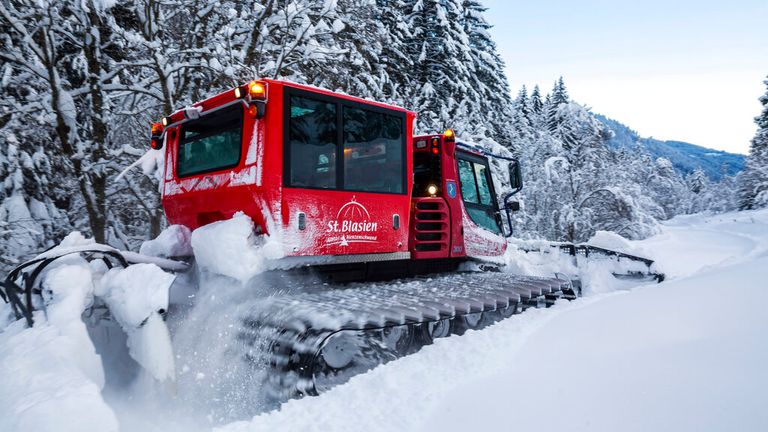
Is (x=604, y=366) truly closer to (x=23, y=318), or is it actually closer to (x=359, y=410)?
(x=359, y=410)

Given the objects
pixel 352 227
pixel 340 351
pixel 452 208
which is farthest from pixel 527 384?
pixel 452 208

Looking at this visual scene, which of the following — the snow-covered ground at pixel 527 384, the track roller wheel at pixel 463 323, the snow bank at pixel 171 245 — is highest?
the snow bank at pixel 171 245

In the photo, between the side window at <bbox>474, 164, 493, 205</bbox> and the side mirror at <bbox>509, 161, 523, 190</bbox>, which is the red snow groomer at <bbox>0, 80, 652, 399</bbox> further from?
the side mirror at <bbox>509, 161, 523, 190</bbox>

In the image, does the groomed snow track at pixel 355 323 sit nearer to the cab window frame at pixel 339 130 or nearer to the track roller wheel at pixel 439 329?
the track roller wheel at pixel 439 329

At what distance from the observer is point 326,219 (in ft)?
14.2

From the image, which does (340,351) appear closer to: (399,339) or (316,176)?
(399,339)

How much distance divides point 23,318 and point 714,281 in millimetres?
5909

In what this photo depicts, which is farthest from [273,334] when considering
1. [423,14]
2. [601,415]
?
[423,14]

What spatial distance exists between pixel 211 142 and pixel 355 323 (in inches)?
98.6

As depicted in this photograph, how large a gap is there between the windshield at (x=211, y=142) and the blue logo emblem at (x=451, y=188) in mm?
2661

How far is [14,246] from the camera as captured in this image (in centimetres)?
738

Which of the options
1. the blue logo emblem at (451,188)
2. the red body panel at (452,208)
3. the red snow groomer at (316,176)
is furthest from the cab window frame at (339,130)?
the blue logo emblem at (451,188)

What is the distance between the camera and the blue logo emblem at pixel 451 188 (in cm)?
588

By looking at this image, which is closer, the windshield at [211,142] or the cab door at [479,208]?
the windshield at [211,142]
